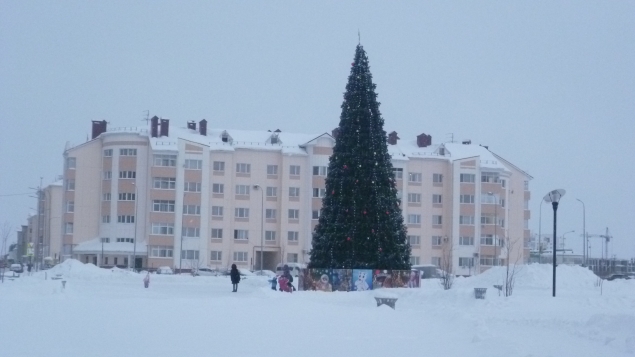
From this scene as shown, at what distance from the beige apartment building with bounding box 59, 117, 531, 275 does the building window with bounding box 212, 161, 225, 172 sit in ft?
0.31

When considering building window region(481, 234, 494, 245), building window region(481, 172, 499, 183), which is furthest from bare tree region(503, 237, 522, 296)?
building window region(481, 172, 499, 183)

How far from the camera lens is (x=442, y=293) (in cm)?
3125

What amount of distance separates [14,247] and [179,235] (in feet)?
261

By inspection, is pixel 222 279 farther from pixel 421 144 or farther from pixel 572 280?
pixel 421 144

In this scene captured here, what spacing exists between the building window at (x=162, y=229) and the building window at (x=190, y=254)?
219 centimetres

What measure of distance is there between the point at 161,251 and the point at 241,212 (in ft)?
27.8

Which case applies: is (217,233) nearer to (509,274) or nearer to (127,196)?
(127,196)

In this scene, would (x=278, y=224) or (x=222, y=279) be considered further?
(x=278, y=224)

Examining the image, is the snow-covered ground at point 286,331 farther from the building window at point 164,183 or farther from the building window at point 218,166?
the building window at point 218,166

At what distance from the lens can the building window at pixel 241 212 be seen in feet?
259

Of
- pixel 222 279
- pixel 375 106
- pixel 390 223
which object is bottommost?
pixel 222 279

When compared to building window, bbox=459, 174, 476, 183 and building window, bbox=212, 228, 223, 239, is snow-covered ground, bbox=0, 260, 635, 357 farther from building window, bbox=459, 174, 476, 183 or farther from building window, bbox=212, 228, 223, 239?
building window, bbox=459, 174, 476, 183

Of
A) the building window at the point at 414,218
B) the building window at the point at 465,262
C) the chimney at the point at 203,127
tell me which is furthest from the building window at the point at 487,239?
the chimney at the point at 203,127

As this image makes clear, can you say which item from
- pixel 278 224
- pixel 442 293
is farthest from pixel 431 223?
pixel 442 293
